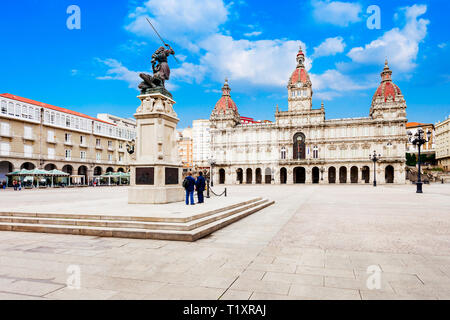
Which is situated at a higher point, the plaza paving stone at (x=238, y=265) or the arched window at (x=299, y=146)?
the arched window at (x=299, y=146)

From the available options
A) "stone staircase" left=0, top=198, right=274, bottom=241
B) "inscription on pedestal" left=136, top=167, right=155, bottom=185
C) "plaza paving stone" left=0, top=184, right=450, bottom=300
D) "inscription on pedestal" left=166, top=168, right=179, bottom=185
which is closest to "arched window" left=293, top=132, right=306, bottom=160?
"inscription on pedestal" left=166, top=168, right=179, bottom=185

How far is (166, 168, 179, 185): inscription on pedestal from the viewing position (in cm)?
1132

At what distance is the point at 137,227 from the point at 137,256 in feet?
6.27

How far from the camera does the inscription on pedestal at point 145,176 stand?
10.9 m

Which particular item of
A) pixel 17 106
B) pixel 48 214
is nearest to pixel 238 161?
pixel 17 106

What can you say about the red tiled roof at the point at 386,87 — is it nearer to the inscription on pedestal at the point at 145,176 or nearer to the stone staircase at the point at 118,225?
the inscription on pedestal at the point at 145,176

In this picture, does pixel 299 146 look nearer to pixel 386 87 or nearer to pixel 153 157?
pixel 386 87

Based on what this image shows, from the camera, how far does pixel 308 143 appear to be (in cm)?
6231

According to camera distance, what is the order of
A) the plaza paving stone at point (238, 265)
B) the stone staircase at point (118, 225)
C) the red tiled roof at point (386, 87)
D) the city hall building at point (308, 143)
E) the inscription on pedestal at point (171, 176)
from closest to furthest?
the plaza paving stone at point (238, 265)
the stone staircase at point (118, 225)
the inscription on pedestal at point (171, 176)
the city hall building at point (308, 143)
the red tiled roof at point (386, 87)

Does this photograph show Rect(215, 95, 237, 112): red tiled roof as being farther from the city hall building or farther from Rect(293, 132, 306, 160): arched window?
Rect(293, 132, 306, 160): arched window

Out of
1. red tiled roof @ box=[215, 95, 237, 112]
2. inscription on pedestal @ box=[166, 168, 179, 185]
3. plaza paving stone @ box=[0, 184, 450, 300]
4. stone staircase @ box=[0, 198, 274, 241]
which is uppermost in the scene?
red tiled roof @ box=[215, 95, 237, 112]

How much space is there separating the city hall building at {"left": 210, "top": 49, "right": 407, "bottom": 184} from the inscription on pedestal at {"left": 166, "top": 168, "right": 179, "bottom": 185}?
46.5m

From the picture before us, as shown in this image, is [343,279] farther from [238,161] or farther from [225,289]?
[238,161]

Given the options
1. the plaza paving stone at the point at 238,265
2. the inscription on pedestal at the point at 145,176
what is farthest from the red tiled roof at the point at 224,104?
the plaza paving stone at the point at 238,265
